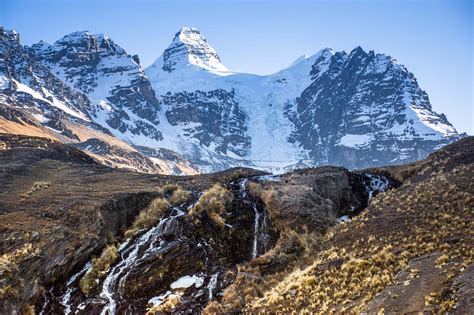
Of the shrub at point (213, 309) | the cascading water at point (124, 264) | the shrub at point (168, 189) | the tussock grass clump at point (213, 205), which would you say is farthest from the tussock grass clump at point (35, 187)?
the shrub at point (213, 309)

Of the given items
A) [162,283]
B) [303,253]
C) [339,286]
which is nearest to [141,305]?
[162,283]

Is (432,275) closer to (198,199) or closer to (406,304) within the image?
(406,304)

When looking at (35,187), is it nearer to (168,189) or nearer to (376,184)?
(168,189)

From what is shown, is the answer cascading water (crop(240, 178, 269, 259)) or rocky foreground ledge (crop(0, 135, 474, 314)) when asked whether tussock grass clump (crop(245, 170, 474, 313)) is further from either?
cascading water (crop(240, 178, 269, 259))

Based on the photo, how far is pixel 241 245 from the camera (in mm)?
37250

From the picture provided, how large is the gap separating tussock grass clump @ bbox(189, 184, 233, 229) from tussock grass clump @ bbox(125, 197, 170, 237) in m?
3.07

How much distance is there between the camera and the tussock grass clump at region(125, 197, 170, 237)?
37.9m

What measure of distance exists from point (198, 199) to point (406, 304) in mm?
29927

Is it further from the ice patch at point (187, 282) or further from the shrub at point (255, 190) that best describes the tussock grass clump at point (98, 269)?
the shrub at point (255, 190)

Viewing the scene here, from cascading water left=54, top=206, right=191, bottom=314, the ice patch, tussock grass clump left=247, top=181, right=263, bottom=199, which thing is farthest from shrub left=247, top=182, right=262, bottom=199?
the ice patch

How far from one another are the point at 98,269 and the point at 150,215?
830 cm

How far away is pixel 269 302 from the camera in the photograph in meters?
23.6

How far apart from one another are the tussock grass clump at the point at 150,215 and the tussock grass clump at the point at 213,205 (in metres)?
3.07

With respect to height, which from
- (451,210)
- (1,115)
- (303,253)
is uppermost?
(1,115)
